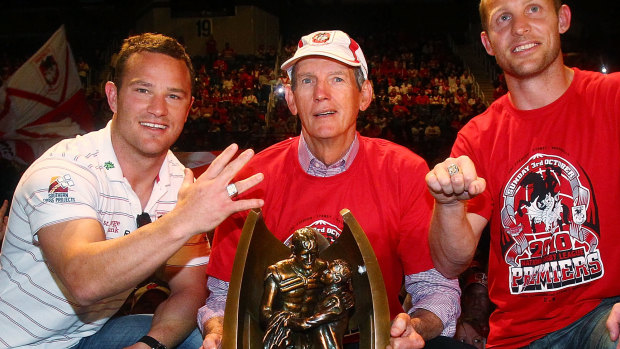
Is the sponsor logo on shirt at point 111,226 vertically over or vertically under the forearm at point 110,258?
over

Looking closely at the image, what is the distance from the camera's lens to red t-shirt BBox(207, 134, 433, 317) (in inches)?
90.7

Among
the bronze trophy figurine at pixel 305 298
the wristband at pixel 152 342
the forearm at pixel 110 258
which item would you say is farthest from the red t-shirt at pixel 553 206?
the wristband at pixel 152 342

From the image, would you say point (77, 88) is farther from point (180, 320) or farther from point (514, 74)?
point (514, 74)

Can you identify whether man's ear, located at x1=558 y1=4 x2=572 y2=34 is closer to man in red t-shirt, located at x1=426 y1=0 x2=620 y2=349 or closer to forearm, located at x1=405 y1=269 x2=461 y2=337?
man in red t-shirt, located at x1=426 y1=0 x2=620 y2=349

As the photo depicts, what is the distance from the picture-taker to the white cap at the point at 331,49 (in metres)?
2.36

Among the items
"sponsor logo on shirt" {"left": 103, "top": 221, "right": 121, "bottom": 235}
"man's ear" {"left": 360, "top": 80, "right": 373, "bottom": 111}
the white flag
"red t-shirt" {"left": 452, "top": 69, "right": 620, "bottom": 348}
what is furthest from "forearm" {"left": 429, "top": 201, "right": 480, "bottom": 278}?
the white flag

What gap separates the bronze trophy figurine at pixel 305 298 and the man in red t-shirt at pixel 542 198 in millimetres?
405

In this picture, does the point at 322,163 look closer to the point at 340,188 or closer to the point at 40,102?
the point at 340,188

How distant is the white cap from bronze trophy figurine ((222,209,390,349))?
736 mm

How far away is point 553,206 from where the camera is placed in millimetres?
2240

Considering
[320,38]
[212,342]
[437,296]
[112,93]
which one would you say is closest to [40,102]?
[112,93]

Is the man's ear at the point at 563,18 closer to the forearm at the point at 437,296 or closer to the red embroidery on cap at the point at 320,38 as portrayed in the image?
the red embroidery on cap at the point at 320,38

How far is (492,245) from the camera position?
2.47 metres

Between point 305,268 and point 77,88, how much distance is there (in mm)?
7807
